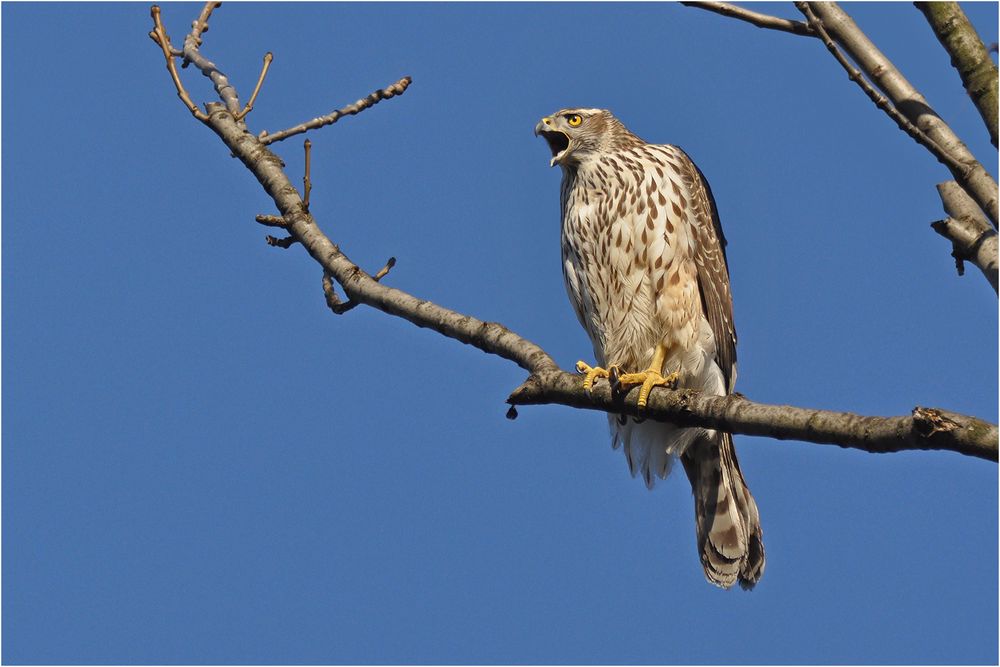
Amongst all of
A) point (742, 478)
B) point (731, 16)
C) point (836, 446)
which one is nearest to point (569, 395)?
point (836, 446)

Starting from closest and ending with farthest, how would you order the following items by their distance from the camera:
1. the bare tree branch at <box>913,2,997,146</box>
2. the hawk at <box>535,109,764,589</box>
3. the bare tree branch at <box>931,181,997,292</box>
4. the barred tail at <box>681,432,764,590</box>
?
the bare tree branch at <box>931,181,997,292</box> < the bare tree branch at <box>913,2,997,146</box> < the hawk at <box>535,109,764,589</box> < the barred tail at <box>681,432,764,590</box>

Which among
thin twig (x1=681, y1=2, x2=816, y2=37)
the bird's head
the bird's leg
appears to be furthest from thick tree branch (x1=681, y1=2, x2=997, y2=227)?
the bird's head

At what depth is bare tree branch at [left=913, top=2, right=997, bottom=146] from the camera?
311 centimetres

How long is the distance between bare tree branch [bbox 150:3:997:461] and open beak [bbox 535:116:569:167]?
185 cm

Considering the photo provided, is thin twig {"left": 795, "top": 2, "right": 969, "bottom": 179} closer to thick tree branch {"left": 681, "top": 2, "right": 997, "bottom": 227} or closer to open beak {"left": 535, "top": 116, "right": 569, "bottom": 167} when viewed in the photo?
thick tree branch {"left": 681, "top": 2, "right": 997, "bottom": 227}

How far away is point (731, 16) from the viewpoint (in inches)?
132

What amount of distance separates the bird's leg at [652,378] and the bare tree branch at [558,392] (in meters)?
0.08

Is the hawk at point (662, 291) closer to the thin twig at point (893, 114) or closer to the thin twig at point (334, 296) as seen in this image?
the thin twig at point (334, 296)

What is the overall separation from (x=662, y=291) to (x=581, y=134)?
1.04 meters

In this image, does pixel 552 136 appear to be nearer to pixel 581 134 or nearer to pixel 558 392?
pixel 581 134

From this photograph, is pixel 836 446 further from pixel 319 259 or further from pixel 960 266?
pixel 319 259

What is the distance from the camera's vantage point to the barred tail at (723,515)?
6039 mm

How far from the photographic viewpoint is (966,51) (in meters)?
3.19

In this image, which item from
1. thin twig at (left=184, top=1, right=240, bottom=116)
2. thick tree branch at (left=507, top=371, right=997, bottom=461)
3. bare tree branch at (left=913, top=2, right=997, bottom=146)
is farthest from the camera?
thin twig at (left=184, top=1, right=240, bottom=116)
